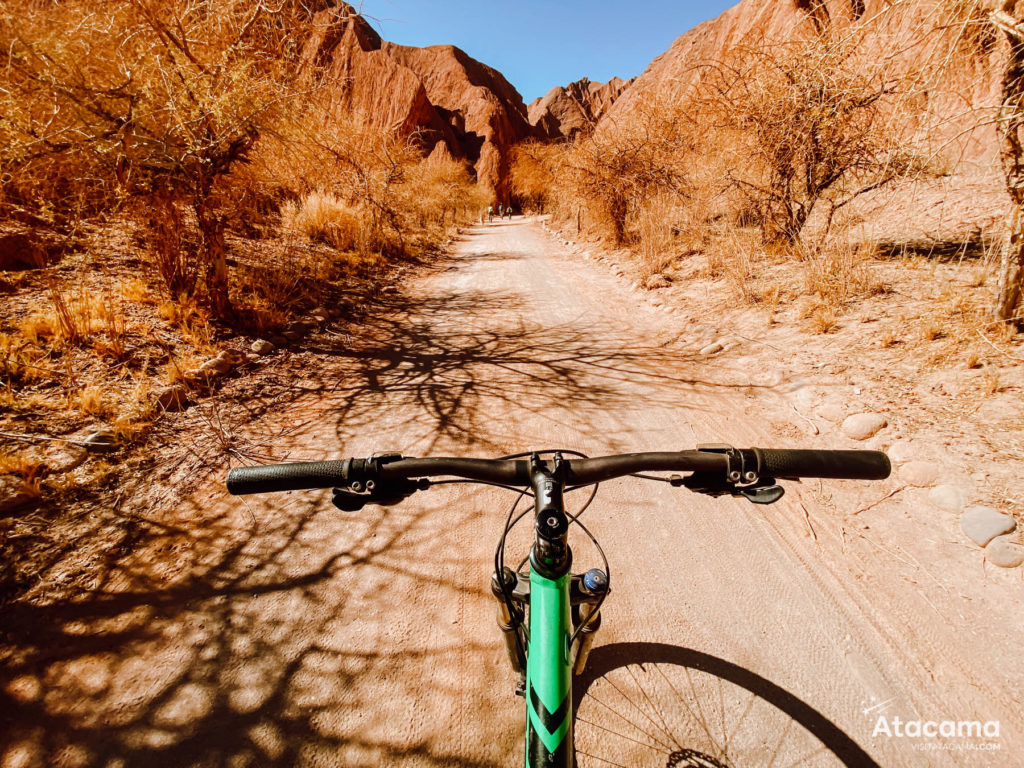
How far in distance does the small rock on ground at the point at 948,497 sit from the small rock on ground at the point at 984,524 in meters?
0.06

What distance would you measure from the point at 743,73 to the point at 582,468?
7.61 m

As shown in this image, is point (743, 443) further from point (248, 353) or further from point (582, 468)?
point (248, 353)

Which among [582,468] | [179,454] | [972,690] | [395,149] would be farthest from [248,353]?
[395,149]

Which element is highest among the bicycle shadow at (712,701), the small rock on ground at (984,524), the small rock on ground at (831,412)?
the small rock on ground at (831,412)

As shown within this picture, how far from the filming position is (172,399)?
3299 millimetres

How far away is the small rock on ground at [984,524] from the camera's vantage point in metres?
1.97

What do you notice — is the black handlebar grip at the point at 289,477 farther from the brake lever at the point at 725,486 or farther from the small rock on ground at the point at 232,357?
the small rock on ground at the point at 232,357

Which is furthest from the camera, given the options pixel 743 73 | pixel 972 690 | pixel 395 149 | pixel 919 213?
pixel 395 149

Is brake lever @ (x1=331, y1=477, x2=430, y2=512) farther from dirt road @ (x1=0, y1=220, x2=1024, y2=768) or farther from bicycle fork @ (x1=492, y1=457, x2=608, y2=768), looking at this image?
dirt road @ (x1=0, y1=220, x2=1024, y2=768)

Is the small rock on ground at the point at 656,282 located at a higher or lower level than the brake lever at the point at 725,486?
higher

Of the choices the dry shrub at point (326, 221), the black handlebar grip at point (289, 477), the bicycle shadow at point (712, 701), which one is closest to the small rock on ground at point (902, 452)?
the bicycle shadow at point (712, 701)

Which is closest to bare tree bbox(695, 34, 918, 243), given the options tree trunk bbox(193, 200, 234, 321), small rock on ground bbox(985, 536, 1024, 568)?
small rock on ground bbox(985, 536, 1024, 568)

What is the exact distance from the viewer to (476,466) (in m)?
1.08

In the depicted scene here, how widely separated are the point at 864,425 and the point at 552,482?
121 inches
